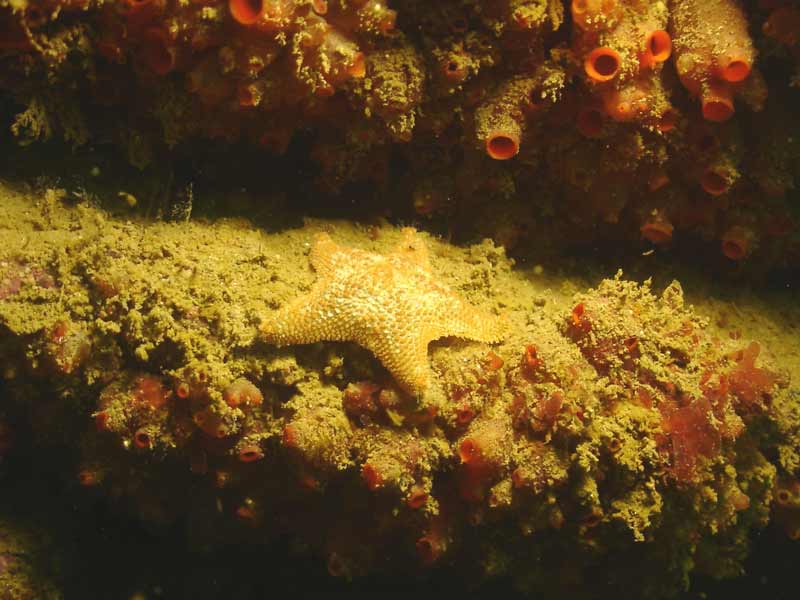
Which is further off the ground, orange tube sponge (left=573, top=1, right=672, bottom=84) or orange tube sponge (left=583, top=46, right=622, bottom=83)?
orange tube sponge (left=573, top=1, right=672, bottom=84)

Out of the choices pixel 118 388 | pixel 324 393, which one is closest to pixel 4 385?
pixel 118 388

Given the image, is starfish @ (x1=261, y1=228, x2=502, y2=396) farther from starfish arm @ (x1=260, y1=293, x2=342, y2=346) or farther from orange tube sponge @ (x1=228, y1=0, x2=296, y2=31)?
orange tube sponge @ (x1=228, y1=0, x2=296, y2=31)

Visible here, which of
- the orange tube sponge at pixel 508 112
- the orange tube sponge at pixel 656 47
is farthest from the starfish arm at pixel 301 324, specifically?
the orange tube sponge at pixel 656 47

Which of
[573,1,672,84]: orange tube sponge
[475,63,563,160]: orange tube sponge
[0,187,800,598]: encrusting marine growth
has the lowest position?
[0,187,800,598]: encrusting marine growth

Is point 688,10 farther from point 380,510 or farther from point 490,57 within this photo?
point 380,510

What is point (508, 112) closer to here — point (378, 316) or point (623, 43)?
point (623, 43)

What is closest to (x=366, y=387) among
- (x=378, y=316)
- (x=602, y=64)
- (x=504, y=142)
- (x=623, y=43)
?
(x=378, y=316)

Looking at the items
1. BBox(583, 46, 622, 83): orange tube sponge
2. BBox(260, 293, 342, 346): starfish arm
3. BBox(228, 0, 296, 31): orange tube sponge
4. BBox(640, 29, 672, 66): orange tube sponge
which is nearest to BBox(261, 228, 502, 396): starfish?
BBox(260, 293, 342, 346): starfish arm
